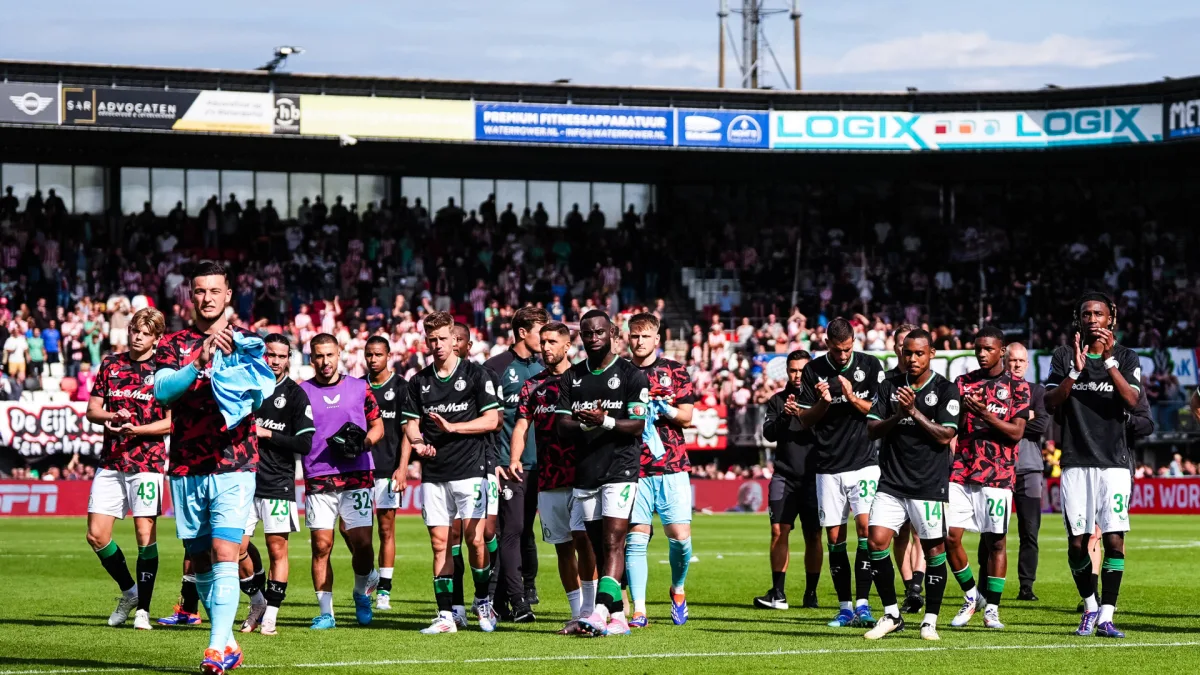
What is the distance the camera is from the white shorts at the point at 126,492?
13516 mm

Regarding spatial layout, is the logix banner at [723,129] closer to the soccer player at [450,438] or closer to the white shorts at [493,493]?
the white shorts at [493,493]

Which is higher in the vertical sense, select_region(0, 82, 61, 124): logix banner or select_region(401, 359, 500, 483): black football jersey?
select_region(0, 82, 61, 124): logix banner

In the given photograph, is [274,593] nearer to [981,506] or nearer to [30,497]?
[981,506]

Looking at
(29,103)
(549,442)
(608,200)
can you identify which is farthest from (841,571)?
(608,200)

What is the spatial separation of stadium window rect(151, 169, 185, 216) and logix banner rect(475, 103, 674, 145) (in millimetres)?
9016

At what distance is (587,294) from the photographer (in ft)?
147

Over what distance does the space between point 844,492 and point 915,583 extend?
1.22m

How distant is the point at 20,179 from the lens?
144 feet

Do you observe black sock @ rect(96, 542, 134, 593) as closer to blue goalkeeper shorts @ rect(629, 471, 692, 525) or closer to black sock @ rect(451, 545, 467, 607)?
black sock @ rect(451, 545, 467, 607)

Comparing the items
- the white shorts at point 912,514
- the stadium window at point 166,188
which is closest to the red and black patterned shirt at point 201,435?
the white shorts at point 912,514

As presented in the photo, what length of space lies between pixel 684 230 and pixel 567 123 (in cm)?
654

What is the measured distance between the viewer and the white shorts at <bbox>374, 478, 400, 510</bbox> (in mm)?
14773

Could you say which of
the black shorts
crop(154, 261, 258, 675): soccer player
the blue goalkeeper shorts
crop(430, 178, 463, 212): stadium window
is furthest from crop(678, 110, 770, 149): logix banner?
crop(154, 261, 258, 675): soccer player

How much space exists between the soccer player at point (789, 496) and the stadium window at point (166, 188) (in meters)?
32.6
